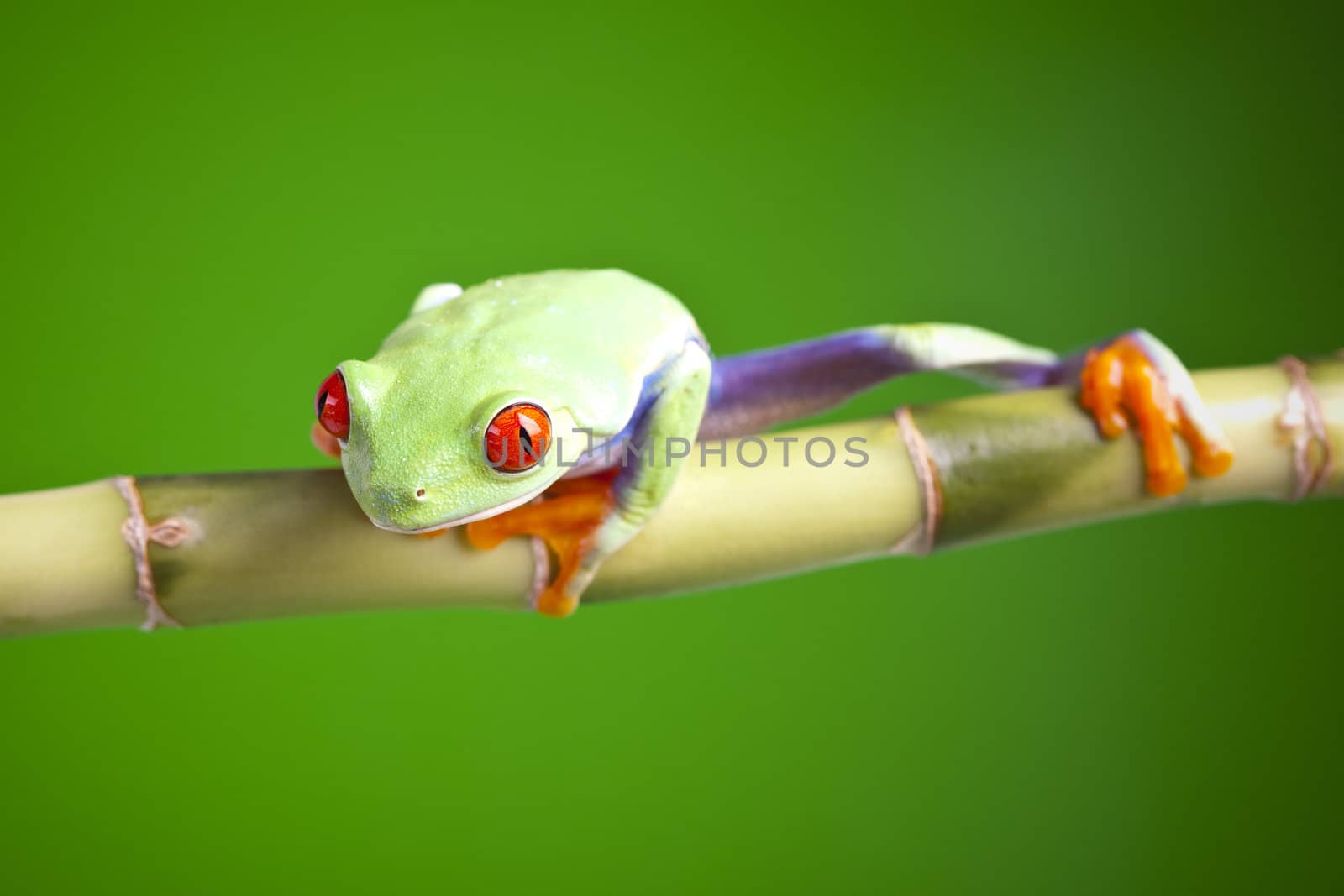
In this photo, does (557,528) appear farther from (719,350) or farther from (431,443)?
(719,350)

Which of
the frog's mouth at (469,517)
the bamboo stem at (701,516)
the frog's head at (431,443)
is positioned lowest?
the bamboo stem at (701,516)

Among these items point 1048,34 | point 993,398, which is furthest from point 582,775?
point 1048,34

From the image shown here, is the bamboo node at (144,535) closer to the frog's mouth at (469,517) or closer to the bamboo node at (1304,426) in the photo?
the frog's mouth at (469,517)

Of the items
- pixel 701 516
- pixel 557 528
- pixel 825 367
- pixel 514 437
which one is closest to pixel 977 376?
pixel 825 367

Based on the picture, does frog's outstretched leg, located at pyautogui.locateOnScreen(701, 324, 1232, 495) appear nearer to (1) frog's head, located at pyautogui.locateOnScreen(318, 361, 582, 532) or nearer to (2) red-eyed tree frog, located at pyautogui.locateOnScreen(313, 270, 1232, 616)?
(2) red-eyed tree frog, located at pyautogui.locateOnScreen(313, 270, 1232, 616)

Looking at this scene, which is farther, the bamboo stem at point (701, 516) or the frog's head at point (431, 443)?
the bamboo stem at point (701, 516)

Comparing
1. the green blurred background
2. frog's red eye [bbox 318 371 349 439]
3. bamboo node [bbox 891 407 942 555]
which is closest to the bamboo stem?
bamboo node [bbox 891 407 942 555]

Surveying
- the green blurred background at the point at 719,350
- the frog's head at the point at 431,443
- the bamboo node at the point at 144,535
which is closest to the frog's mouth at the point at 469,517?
the frog's head at the point at 431,443
